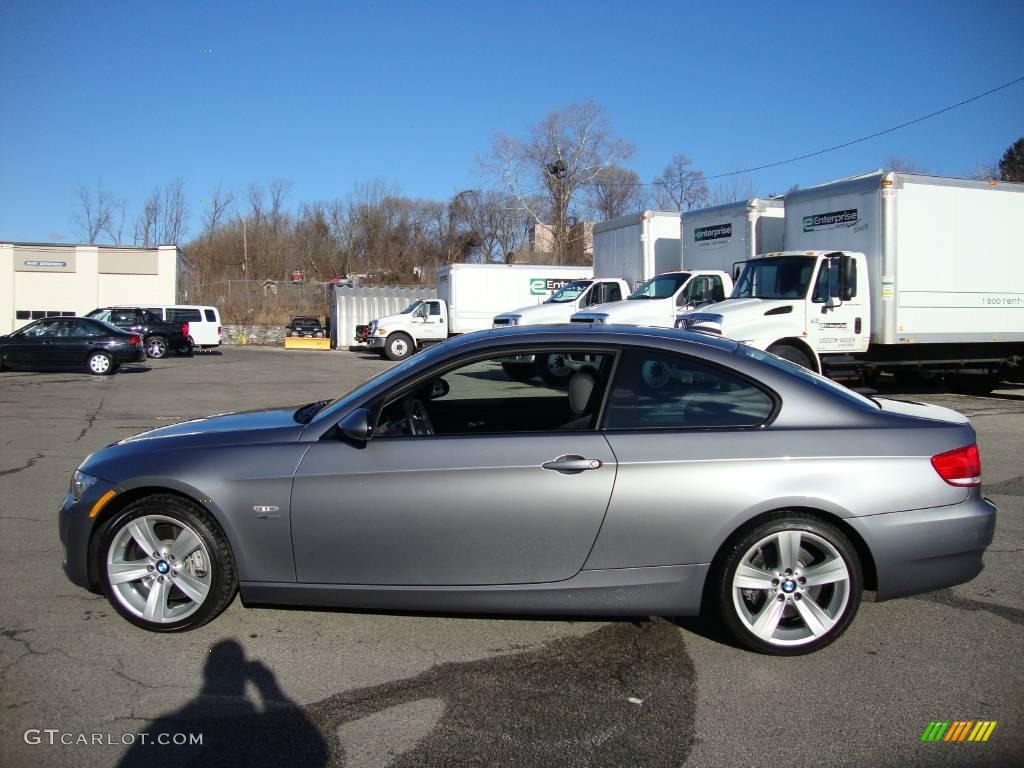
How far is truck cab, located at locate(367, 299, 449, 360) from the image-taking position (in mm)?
27750

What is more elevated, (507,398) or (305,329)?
(305,329)

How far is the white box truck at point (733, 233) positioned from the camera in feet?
51.8

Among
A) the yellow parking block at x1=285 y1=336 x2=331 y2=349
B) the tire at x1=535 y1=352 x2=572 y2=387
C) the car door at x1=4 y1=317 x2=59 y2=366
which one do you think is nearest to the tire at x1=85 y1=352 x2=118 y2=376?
the car door at x1=4 y1=317 x2=59 y2=366

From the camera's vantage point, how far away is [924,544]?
3.78m

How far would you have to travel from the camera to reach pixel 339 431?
12.8 ft

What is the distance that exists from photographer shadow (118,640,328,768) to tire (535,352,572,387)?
205 cm

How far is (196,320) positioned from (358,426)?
2937 cm

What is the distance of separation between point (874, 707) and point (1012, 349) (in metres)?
13.8

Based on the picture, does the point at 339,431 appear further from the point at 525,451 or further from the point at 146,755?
the point at 146,755

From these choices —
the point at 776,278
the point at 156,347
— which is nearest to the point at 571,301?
the point at 776,278

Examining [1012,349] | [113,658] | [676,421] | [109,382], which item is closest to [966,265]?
[1012,349]

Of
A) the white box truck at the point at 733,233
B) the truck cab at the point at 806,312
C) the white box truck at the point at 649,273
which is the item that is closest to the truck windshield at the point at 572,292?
the white box truck at the point at 649,273

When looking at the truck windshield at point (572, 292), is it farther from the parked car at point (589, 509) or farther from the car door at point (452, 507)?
the car door at point (452, 507)

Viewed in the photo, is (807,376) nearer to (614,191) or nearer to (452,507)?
(452,507)
